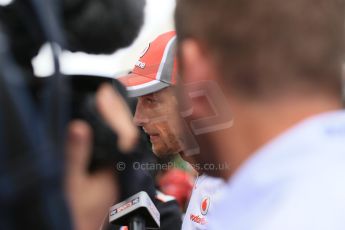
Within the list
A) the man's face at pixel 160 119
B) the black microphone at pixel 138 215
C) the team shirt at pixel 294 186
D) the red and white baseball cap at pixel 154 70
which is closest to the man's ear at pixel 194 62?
the team shirt at pixel 294 186

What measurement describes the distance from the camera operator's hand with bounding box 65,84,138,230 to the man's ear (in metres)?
0.27

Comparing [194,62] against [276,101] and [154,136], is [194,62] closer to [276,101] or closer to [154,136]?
[276,101]

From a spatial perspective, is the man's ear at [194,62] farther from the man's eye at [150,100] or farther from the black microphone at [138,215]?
the man's eye at [150,100]

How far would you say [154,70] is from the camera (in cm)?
206

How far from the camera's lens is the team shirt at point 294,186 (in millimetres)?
875

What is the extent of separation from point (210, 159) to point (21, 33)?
483 millimetres

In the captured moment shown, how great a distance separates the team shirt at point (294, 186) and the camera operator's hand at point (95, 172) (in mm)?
223

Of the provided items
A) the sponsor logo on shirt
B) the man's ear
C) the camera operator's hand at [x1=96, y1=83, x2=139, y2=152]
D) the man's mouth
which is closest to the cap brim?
the man's mouth

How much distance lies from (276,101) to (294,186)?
16 cm

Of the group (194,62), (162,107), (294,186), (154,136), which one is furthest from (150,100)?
(294,186)

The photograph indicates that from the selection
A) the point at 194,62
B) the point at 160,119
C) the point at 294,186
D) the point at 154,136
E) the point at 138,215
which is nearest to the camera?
the point at 294,186

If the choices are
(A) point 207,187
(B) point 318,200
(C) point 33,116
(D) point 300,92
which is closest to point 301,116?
(D) point 300,92

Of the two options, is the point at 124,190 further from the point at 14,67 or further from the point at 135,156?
the point at 14,67

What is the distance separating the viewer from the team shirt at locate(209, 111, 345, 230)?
875mm
